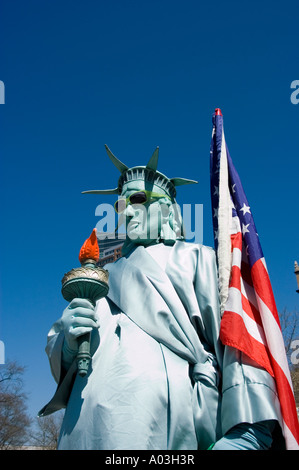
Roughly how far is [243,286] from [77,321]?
6.32 ft

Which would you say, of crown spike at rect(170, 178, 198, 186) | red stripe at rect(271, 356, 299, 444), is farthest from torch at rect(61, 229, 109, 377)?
crown spike at rect(170, 178, 198, 186)

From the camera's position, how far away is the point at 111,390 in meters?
3.62

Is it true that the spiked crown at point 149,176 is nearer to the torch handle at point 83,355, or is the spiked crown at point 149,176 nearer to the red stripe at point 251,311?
the red stripe at point 251,311

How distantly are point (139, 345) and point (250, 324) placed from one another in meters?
1.16

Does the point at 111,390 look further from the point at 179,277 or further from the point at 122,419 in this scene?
the point at 179,277

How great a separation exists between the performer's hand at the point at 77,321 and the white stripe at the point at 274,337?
168 cm

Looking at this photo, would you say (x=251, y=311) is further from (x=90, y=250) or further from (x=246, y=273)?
(x=90, y=250)

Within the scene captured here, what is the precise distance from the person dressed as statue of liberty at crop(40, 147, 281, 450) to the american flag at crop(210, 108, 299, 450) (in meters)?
0.12

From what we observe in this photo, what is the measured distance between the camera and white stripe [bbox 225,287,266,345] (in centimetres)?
411

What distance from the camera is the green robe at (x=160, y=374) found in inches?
136

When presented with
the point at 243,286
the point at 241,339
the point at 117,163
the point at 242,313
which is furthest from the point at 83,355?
the point at 117,163

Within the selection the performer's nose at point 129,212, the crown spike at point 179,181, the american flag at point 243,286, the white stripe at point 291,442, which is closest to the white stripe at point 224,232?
the american flag at point 243,286

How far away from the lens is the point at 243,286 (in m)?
4.63
